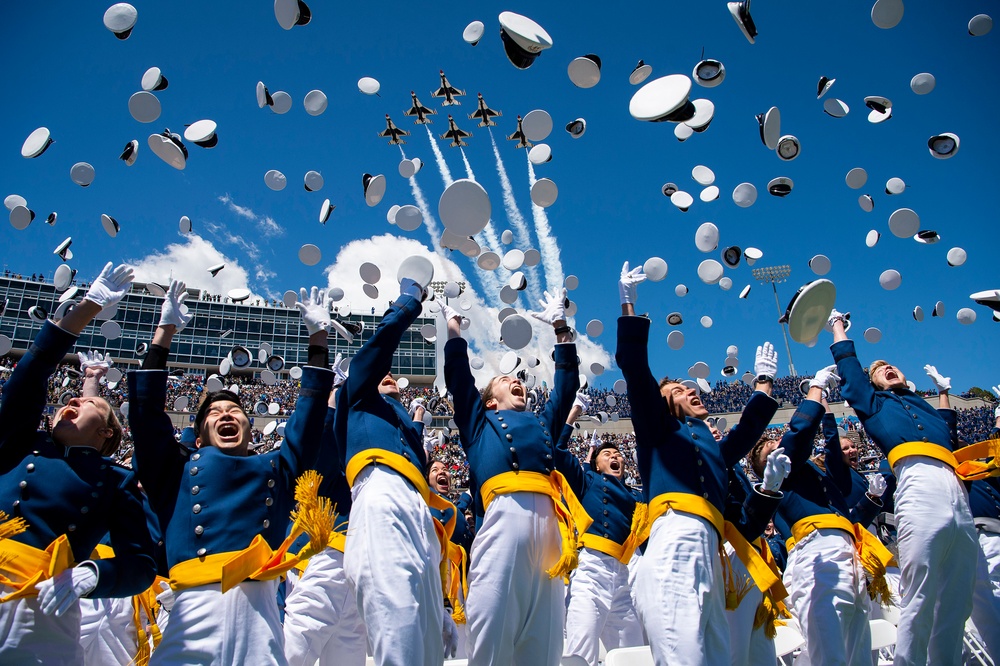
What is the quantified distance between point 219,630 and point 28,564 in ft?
3.71

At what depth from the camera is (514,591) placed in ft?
12.0

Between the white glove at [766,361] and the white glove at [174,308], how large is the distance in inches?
170

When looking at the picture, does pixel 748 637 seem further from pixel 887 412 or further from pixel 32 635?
pixel 32 635

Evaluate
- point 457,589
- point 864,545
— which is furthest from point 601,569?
point 864,545

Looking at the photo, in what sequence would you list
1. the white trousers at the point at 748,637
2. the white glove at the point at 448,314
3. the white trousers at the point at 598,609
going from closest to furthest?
the white trousers at the point at 748,637 → the white glove at the point at 448,314 → the white trousers at the point at 598,609

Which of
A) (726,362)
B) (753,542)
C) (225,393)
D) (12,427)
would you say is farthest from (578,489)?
(726,362)

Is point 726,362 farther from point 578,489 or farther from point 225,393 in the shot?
point 225,393

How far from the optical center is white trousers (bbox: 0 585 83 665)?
299 cm

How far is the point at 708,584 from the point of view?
3.59 meters

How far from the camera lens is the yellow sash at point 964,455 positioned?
520 centimetres

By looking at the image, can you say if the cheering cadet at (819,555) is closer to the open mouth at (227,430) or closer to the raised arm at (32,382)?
the open mouth at (227,430)

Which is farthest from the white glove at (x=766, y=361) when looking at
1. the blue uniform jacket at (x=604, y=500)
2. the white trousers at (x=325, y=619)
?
the white trousers at (x=325, y=619)

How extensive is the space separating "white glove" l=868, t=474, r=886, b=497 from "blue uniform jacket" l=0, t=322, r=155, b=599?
6.54 m

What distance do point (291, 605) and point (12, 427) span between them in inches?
82.0
